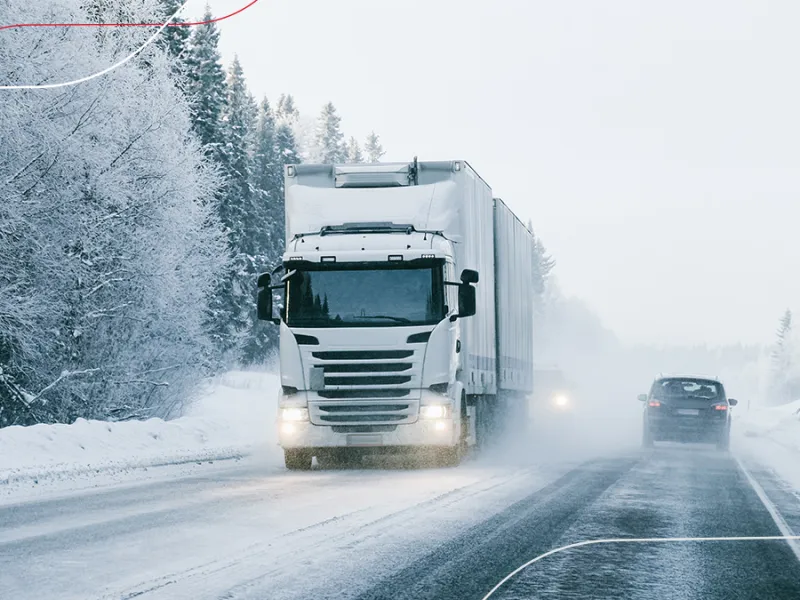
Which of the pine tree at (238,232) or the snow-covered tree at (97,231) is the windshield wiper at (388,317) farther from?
the pine tree at (238,232)

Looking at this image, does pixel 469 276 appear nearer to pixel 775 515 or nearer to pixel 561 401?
pixel 775 515

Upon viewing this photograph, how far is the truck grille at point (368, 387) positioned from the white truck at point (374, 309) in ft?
0.05

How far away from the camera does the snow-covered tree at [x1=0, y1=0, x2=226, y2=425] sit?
22141mm

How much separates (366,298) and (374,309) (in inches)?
8.1

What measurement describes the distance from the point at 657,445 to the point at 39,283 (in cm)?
1514

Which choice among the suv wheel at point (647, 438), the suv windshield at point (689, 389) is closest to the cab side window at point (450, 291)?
the suv windshield at point (689, 389)

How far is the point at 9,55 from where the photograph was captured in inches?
860

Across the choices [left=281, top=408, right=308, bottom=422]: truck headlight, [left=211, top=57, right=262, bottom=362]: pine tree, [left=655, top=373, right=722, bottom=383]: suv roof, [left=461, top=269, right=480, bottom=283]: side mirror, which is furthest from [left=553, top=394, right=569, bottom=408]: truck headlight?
[left=281, top=408, right=308, bottom=422]: truck headlight

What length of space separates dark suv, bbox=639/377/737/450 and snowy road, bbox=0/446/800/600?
10.1m

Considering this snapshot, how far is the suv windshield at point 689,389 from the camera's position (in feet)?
89.6

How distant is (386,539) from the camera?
10.1 m

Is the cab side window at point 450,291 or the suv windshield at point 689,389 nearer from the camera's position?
the cab side window at point 450,291

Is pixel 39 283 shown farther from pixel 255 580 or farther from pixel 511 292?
pixel 255 580

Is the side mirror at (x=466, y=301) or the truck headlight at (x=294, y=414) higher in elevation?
the side mirror at (x=466, y=301)
